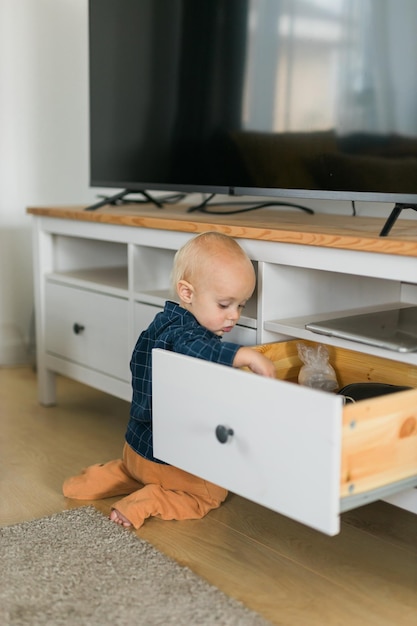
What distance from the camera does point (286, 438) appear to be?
4.09 ft

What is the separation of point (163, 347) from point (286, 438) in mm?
469

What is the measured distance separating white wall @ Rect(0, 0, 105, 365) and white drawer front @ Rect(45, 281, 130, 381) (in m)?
0.58

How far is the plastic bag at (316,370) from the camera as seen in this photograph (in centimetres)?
168

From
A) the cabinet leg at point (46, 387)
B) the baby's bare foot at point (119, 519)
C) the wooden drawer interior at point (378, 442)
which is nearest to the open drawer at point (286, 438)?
the wooden drawer interior at point (378, 442)

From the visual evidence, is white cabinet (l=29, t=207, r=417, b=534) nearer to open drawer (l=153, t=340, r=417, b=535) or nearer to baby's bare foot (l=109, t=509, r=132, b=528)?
open drawer (l=153, t=340, r=417, b=535)

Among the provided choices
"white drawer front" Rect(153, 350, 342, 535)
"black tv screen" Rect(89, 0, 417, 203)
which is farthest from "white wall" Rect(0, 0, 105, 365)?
"white drawer front" Rect(153, 350, 342, 535)

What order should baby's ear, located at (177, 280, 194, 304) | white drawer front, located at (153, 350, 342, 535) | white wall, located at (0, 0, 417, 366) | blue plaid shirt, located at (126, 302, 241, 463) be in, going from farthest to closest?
white wall, located at (0, 0, 417, 366) < baby's ear, located at (177, 280, 194, 304) < blue plaid shirt, located at (126, 302, 241, 463) < white drawer front, located at (153, 350, 342, 535)

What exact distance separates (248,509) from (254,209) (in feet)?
2.65

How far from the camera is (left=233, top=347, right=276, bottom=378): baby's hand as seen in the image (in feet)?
4.93

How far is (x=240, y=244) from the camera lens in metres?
1.75

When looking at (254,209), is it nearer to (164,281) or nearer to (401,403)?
(164,281)

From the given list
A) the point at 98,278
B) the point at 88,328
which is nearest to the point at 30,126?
the point at 98,278

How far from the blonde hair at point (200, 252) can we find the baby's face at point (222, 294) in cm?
2

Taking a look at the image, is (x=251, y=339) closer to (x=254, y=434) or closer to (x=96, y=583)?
(x=254, y=434)
